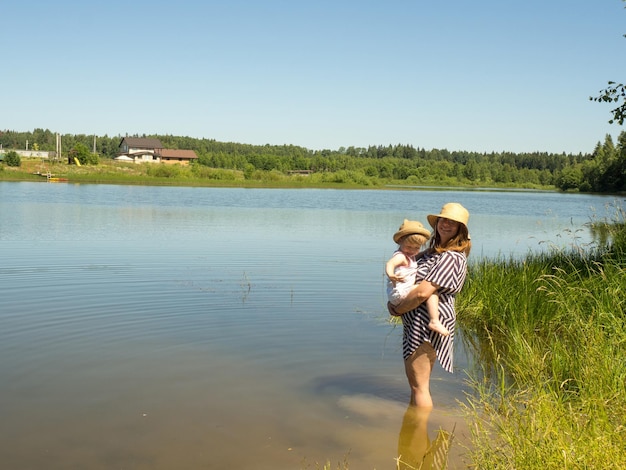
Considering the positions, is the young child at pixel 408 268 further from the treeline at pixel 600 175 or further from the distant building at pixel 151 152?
the distant building at pixel 151 152

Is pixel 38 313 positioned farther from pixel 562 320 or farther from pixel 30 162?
pixel 30 162

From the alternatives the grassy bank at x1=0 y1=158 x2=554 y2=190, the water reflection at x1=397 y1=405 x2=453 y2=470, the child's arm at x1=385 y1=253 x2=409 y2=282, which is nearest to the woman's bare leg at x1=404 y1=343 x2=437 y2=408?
the water reflection at x1=397 y1=405 x2=453 y2=470

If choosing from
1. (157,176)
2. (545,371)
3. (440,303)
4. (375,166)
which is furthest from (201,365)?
(375,166)

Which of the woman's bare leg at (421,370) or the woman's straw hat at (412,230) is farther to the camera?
the woman's bare leg at (421,370)

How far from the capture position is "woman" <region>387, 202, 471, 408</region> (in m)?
4.90

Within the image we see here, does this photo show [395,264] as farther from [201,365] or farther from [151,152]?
[151,152]

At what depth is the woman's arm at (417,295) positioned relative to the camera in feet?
16.0

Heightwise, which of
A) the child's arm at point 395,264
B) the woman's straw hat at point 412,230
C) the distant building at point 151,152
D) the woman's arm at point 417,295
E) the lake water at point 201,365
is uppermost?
the distant building at point 151,152

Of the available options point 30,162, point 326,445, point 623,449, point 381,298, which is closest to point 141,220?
point 381,298

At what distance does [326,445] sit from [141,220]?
72.8 ft

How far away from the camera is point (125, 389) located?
655cm

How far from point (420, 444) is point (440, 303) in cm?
124

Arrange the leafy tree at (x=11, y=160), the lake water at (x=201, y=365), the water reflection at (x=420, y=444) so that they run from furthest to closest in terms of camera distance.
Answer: the leafy tree at (x=11, y=160)
the lake water at (x=201, y=365)
the water reflection at (x=420, y=444)

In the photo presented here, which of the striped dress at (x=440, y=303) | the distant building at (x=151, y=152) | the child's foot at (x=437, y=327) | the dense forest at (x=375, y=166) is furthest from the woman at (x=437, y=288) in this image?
the distant building at (x=151, y=152)
